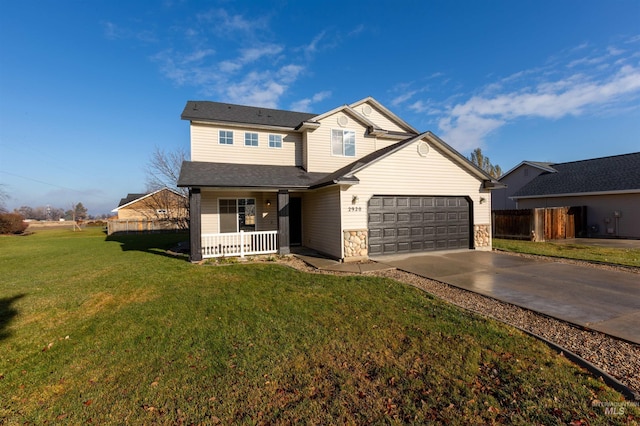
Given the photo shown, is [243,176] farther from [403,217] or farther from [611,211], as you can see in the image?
[611,211]

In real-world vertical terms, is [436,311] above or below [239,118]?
below

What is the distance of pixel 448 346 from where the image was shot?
3.88 meters

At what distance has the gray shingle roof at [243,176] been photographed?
34.8 feet

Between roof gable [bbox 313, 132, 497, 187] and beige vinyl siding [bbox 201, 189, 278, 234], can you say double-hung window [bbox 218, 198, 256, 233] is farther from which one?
roof gable [bbox 313, 132, 497, 187]

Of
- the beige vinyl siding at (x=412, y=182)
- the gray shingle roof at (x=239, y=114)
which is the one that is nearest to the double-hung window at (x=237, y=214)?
the gray shingle roof at (x=239, y=114)

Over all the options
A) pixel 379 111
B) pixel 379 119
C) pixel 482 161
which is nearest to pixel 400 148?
pixel 379 119

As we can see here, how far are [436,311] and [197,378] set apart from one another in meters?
4.03

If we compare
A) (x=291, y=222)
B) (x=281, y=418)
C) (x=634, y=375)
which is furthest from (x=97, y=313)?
(x=291, y=222)

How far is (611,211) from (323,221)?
61.0 feet

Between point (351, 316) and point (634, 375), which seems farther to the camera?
point (351, 316)

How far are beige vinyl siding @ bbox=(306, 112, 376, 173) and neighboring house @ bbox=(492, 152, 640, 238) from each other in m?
16.2

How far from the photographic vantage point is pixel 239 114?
14031mm

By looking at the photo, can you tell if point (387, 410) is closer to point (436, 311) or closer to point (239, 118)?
point (436, 311)

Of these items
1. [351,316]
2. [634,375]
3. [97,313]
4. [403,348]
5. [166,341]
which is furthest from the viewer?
[97,313]
